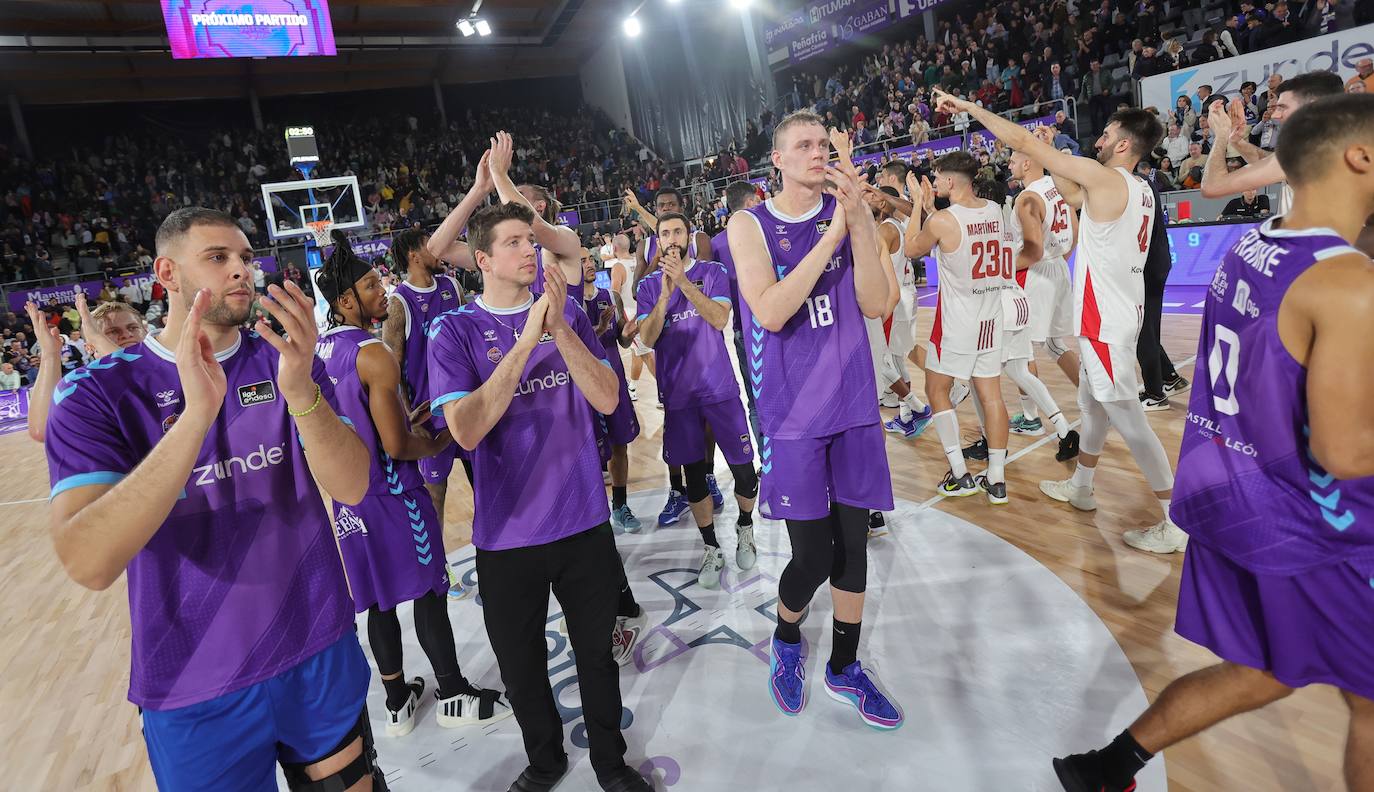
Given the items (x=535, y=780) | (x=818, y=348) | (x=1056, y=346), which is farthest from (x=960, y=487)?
(x=535, y=780)

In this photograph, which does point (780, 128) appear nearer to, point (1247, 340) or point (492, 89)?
point (1247, 340)

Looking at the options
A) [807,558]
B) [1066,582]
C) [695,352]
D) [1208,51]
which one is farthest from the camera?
[1208,51]

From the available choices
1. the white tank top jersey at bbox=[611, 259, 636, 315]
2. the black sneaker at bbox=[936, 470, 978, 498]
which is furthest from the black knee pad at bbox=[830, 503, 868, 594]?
the white tank top jersey at bbox=[611, 259, 636, 315]

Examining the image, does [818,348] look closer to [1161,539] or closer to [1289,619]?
[1289,619]

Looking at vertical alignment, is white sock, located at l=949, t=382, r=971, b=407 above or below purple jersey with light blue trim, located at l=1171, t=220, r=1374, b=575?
below

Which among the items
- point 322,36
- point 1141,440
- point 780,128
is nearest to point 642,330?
point 780,128

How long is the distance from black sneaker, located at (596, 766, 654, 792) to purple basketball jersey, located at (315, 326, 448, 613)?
107 cm

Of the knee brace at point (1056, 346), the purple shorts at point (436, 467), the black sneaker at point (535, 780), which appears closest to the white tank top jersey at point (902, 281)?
the knee brace at point (1056, 346)

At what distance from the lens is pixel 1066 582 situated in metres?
3.51

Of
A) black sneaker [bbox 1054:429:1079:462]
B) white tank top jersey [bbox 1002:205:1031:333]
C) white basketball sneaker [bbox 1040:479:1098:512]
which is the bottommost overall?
white basketball sneaker [bbox 1040:479:1098:512]

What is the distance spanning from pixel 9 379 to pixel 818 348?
18.2 meters

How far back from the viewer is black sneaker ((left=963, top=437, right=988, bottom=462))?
17.2ft

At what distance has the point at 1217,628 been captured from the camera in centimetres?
191

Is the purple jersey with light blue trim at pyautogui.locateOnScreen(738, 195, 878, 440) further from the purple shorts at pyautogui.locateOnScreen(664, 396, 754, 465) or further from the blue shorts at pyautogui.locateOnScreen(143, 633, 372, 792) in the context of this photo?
the blue shorts at pyautogui.locateOnScreen(143, 633, 372, 792)
